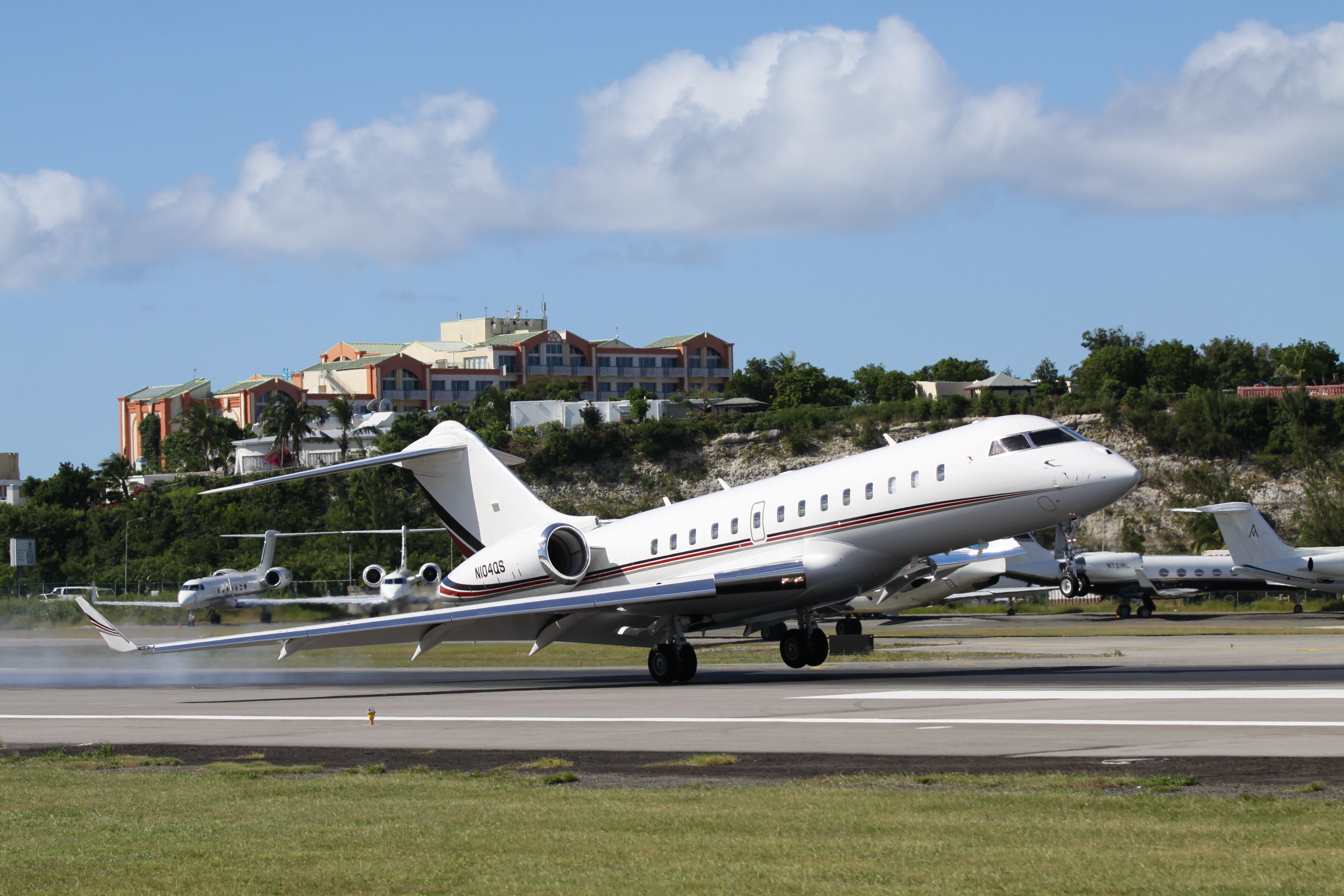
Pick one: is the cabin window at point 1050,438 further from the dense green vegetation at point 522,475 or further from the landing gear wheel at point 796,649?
the dense green vegetation at point 522,475

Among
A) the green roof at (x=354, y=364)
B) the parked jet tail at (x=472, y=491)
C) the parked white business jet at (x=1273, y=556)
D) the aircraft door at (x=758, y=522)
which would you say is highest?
the green roof at (x=354, y=364)

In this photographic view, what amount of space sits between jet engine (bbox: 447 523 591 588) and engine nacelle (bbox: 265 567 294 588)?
44570 millimetres

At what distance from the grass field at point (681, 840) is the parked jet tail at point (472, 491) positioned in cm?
1859

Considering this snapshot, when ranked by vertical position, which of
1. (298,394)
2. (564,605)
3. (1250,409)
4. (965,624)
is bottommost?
(965,624)

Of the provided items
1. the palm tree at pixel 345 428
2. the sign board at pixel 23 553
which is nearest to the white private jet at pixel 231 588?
the sign board at pixel 23 553

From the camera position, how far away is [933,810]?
10.6 metres

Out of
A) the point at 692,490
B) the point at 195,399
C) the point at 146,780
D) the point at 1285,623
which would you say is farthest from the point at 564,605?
the point at 195,399

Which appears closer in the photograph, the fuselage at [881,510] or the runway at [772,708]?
the runway at [772,708]

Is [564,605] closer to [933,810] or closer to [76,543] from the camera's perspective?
[933,810]

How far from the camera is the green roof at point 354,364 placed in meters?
175

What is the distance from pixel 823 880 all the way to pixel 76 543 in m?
112

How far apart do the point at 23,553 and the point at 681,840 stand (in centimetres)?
10237

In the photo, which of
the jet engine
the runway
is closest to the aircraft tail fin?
the runway

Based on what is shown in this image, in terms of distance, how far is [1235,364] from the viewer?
515 feet
